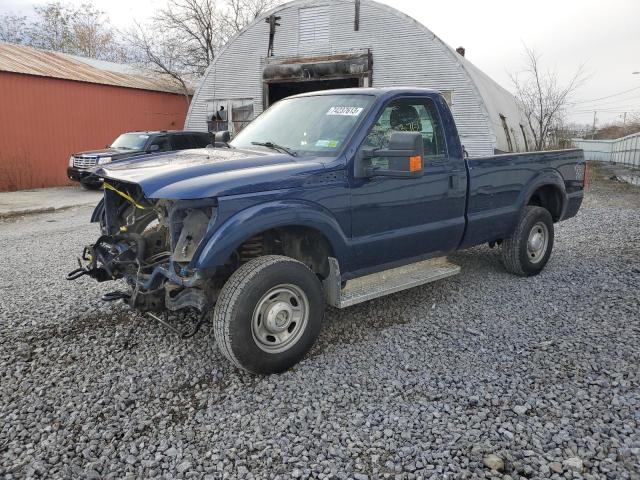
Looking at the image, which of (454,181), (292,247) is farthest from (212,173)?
(454,181)

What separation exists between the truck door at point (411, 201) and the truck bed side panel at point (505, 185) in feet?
0.74

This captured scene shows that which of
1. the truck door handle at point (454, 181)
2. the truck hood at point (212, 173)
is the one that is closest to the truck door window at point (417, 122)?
the truck door handle at point (454, 181)

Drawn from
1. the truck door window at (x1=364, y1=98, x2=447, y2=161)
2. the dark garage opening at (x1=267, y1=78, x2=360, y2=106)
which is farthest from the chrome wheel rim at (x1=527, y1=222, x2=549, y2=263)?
the dark garage opening at (x1=267, y1=78, x2=360, y2=106)

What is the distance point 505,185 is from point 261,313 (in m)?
3.18

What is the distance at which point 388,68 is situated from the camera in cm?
1323

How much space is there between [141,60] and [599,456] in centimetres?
2549

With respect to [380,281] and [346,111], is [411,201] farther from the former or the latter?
[346,111]

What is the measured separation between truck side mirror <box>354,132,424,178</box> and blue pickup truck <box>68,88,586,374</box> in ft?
0.04

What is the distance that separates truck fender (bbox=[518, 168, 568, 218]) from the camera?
5.48 meters

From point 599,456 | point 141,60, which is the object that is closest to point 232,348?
point 599,456

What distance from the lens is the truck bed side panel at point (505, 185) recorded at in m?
Result: 4.89

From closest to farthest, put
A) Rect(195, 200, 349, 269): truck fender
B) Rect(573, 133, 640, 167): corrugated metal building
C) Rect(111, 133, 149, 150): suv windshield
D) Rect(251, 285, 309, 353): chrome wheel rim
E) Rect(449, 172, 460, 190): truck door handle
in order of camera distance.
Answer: Rect(195, 200, 349, 269): truck fender, Rect(251, 285, 309, 353): chrome wheel rim, Rect(449, 172, 460, 190): truck door handle, Rect(111, 133, 149, 150): suv windshield, Rect(573, 133, 640, 167): corrugated metal building

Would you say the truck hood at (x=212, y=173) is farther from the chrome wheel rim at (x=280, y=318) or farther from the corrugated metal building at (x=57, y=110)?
the corrugated metal building at (x=57, y=110)

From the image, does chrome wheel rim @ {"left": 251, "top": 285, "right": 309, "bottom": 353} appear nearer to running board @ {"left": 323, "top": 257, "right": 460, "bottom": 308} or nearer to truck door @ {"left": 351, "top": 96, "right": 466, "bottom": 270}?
running board @ {"left": 323, "top": 257, "right": 460, "bottom": 308}
